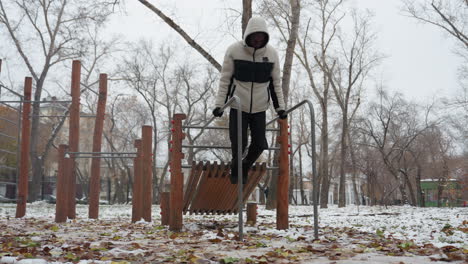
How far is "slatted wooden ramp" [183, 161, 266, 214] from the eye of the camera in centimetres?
596

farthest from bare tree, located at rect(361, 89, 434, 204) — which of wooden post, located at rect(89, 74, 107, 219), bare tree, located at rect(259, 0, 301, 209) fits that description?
wooden post, located at rect(89, 74, 107, 219)

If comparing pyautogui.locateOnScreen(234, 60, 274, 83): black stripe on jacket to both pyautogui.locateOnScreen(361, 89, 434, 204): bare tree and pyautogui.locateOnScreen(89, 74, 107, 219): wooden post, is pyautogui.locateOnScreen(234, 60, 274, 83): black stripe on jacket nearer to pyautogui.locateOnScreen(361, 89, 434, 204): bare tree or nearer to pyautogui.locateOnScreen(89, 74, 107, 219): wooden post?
pyautogui.locateOnScreen(89, 74, 107, 219): wooden post

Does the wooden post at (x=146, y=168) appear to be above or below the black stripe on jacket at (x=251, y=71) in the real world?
below

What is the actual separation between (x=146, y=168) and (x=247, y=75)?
389 cm

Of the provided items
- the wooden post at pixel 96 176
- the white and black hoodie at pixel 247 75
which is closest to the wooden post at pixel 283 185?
the white and black hoodie at pixel 247 75

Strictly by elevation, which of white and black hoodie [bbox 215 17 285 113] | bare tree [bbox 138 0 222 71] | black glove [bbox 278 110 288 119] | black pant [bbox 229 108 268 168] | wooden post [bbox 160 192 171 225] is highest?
bare tree [bbox 138 0 222 71]

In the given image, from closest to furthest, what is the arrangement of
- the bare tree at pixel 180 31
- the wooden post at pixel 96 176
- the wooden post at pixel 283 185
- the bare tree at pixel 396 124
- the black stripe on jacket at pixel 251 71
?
the black stripe on jacket at pixel 251 71, the wooden post at pixel 283 185, the wooden post at pixel 96 176, the bare tree at pixel 180 31, the bare tree at pixel 396 124

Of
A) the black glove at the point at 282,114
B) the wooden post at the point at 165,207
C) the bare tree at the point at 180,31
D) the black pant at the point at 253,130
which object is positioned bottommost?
the wooden post at the point at 165,207

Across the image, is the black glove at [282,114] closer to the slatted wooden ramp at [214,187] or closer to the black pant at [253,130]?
the black pant at [253,130]

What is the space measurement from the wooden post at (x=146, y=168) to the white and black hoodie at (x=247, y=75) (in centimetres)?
316

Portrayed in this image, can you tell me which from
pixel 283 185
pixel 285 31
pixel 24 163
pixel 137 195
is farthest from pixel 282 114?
pixel 285 31

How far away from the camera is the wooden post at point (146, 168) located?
805 cm

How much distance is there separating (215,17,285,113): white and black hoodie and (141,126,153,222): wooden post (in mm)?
3162

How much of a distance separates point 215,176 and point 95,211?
425 centimetres
